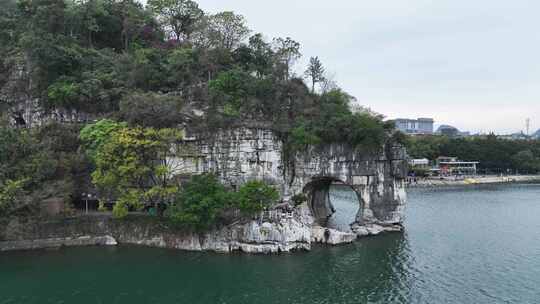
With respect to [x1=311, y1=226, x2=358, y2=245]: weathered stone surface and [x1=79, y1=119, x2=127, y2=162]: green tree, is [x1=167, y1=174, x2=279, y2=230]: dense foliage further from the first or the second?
[x1=79, y1=119, x2=127, y2=162]: green tree

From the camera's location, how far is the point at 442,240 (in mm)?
35219

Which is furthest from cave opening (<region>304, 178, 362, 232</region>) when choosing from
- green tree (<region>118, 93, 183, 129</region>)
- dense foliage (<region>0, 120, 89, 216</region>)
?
dense foliage (<region>0, 120, 89, 216</region>)

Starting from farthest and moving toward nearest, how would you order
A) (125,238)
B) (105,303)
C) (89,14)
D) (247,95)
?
(89,14), (247,95), (125,238), (105,303)

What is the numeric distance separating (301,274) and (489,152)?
92914mm

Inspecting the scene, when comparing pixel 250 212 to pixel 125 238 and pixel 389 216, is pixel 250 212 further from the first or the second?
pixel 389 216

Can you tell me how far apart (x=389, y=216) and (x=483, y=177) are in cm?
6970

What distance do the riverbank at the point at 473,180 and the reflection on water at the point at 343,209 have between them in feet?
72.1

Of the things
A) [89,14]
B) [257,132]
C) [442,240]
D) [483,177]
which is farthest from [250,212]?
[483,177]

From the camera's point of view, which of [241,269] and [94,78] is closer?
[241,269]

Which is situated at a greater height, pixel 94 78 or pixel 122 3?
pixel 122 3

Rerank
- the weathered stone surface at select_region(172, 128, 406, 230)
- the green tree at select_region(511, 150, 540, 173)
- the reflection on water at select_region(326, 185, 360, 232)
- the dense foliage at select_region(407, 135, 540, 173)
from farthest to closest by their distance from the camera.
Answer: the dense foliage at select_region(407, 135, 540, 173) → the green tree at select_region(511, 150, 540, 173) → the reflection on water at select_region(326, 185, 360, 232) → the weathered stone surface at select_region(172, 128, 406, 230)

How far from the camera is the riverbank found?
8644 centimetres

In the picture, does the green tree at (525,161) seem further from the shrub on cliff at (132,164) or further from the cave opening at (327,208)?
the shrub on cliff at (132,164)

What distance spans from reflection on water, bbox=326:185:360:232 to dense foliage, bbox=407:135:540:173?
36.6 meters
